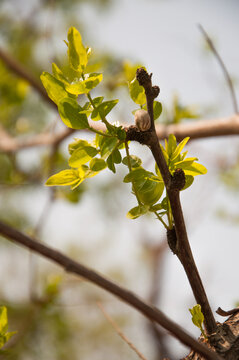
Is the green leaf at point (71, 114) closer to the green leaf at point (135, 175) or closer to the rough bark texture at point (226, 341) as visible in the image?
the green leaf at point (135, 175)

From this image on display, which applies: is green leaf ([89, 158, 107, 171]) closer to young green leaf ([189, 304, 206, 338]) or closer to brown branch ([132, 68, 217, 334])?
brown branch ([132, 68, 217, 334])

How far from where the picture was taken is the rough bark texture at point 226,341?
0.33 meters

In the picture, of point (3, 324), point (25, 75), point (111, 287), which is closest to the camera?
point (111, 287)

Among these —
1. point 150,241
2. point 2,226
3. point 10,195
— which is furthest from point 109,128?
point 150,241

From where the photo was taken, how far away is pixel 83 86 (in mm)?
320

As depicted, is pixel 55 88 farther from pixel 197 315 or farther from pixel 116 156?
pixel 197 315

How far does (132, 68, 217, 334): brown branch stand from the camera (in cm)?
29

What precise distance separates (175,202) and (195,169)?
60 millimetres

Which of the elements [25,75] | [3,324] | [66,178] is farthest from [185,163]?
[25,75]

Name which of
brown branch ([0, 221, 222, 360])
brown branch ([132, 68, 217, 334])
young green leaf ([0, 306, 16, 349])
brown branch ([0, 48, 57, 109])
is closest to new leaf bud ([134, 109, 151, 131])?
brown branch ([132, 68, 217, 334])

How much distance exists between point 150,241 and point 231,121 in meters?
2.76

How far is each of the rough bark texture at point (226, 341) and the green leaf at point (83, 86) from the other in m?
0.26

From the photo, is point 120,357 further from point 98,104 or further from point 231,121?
point 98,104

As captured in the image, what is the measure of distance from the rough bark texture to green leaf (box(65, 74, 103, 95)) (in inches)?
10.4
